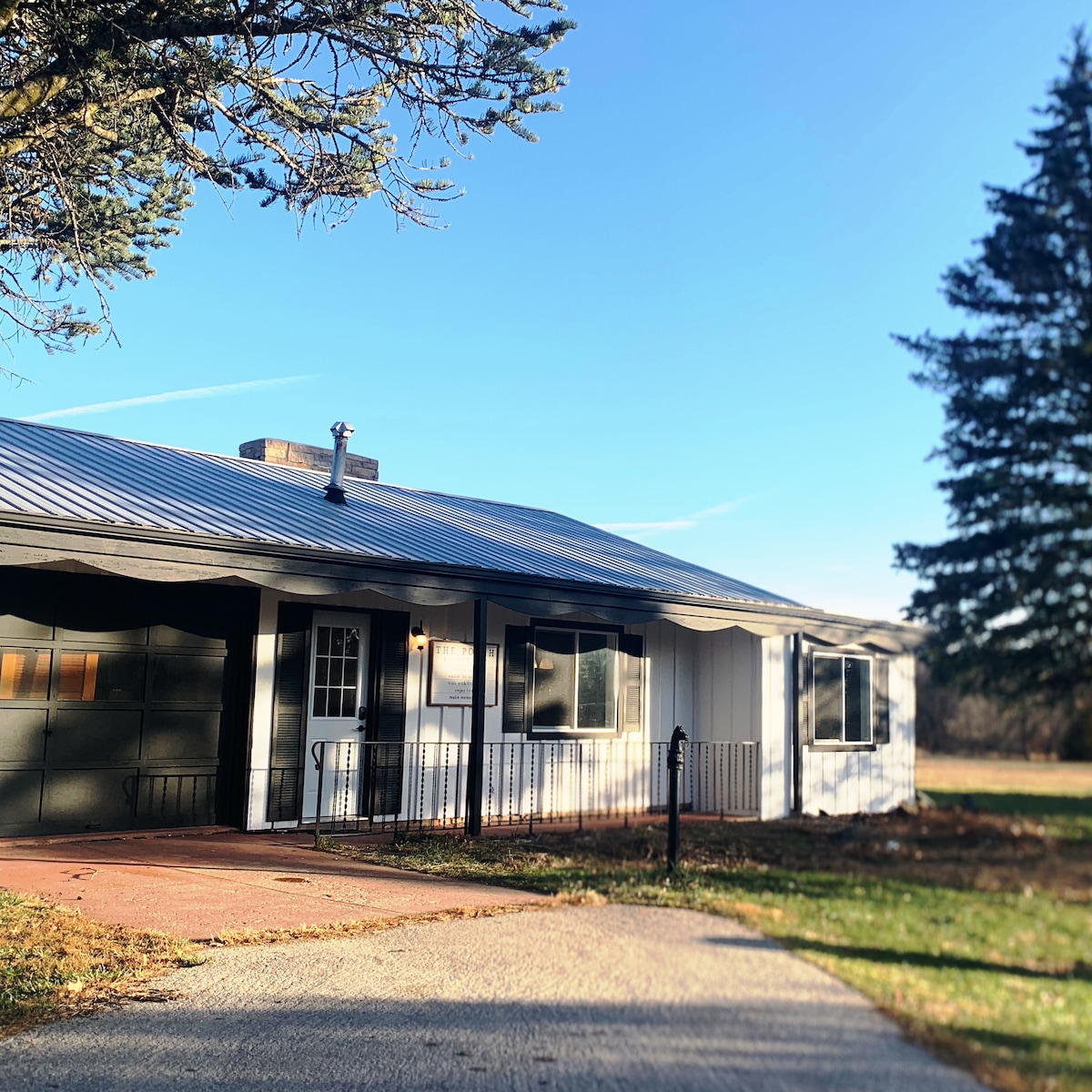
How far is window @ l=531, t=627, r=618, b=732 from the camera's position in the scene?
1338 centimetres

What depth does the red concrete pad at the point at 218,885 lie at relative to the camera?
7.13m

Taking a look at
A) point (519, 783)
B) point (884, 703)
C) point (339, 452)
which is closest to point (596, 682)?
point (519, 783)

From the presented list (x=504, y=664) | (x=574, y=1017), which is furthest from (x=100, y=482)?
(x=574, y=1017)

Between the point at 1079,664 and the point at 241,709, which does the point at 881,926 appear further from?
the point at 241,709

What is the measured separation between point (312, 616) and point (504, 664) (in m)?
2.45

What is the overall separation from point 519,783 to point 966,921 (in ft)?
37.4

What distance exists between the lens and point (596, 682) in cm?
1383

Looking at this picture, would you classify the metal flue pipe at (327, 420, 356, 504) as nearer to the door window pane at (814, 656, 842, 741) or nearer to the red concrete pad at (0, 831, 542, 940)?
the red concrete pad at (0, 831, 542, 940)

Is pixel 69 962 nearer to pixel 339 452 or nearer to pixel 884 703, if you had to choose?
pixel 884 703

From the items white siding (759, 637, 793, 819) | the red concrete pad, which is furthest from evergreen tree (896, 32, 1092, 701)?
white siding (759, 637, 793, 819)

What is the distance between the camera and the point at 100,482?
10.6 meters

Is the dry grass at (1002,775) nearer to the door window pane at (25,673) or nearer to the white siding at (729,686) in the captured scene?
the door window pane at (25,673)

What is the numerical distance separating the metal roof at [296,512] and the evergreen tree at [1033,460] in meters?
8.08

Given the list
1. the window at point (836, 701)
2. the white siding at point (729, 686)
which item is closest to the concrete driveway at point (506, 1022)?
the window at point (836, 701)
